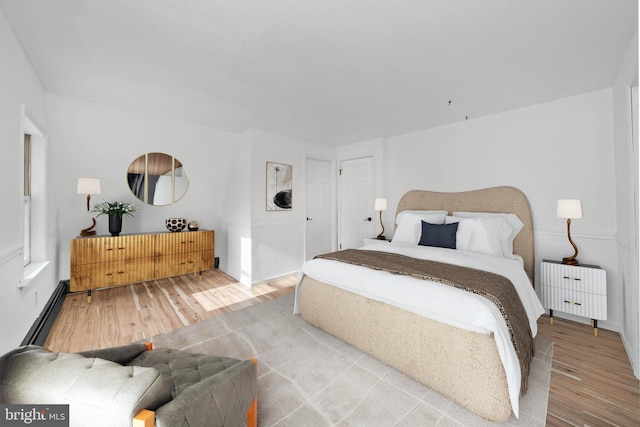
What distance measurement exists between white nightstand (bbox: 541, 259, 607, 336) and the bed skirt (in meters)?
1.89

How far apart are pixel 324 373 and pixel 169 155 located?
3852 millimetres

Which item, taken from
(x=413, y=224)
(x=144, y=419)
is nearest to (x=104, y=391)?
(x=144, y=419)

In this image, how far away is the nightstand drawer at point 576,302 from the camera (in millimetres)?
2473

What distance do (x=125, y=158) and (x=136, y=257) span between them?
1444 millimetres

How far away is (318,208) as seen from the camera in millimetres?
5176

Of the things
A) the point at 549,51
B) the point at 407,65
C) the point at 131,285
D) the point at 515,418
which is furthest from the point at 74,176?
the point at 549,51

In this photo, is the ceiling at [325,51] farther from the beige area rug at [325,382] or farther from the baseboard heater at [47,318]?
the beige area rug at [325,382]

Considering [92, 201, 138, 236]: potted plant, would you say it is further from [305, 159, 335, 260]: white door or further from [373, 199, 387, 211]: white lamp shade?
[373, 199, 387, 211]: white lamp shade

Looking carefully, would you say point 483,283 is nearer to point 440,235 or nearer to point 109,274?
point 440,235

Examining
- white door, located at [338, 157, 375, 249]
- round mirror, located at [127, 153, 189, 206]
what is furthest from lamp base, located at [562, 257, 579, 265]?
round mirror, located at [127, 153, 189, 206]

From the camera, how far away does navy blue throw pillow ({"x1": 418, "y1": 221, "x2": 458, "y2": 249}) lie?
3.02 meters

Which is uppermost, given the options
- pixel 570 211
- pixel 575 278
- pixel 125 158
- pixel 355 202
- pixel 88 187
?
pixel 125 158

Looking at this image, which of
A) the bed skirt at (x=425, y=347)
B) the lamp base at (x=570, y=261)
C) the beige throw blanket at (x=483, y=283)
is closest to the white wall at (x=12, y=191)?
the bed skirt at (x=425, y=347)

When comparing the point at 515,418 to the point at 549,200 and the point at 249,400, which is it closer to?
the point at 249,400
